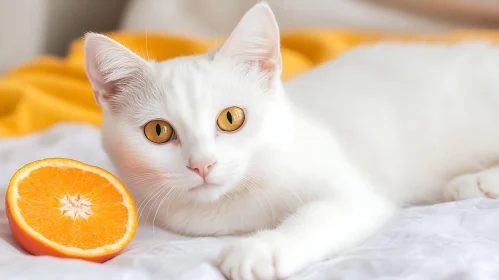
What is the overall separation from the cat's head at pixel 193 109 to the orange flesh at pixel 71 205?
3.3 inches

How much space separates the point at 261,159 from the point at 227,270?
28 centimetres

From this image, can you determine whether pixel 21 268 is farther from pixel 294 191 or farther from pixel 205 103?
pixel 294 191

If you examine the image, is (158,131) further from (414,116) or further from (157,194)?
(414,116)

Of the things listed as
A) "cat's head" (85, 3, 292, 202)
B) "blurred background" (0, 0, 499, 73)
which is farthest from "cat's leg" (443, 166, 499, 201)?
"blurred background" (0, 0, 499, 73)

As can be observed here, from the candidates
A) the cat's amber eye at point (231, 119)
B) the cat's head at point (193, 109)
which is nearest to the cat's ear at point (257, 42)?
the cat's head at point (193, 109)

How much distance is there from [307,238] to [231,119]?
263 mm

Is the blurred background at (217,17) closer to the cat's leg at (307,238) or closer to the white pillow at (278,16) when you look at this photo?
the white pillow at (278,16)

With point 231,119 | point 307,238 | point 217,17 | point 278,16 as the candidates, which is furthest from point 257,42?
point 217,17

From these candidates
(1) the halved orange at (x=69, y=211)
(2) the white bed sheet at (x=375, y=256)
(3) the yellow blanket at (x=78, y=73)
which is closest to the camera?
(2) the white bed sheet at (x=375, y=256)

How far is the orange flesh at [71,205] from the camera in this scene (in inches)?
39.1

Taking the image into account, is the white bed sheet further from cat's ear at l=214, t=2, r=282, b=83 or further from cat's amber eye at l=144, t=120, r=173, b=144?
cat's ear at l=214, t=2, r=282, b=83

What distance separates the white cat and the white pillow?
1.27 m

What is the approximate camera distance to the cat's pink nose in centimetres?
99

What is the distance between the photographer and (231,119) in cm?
107
